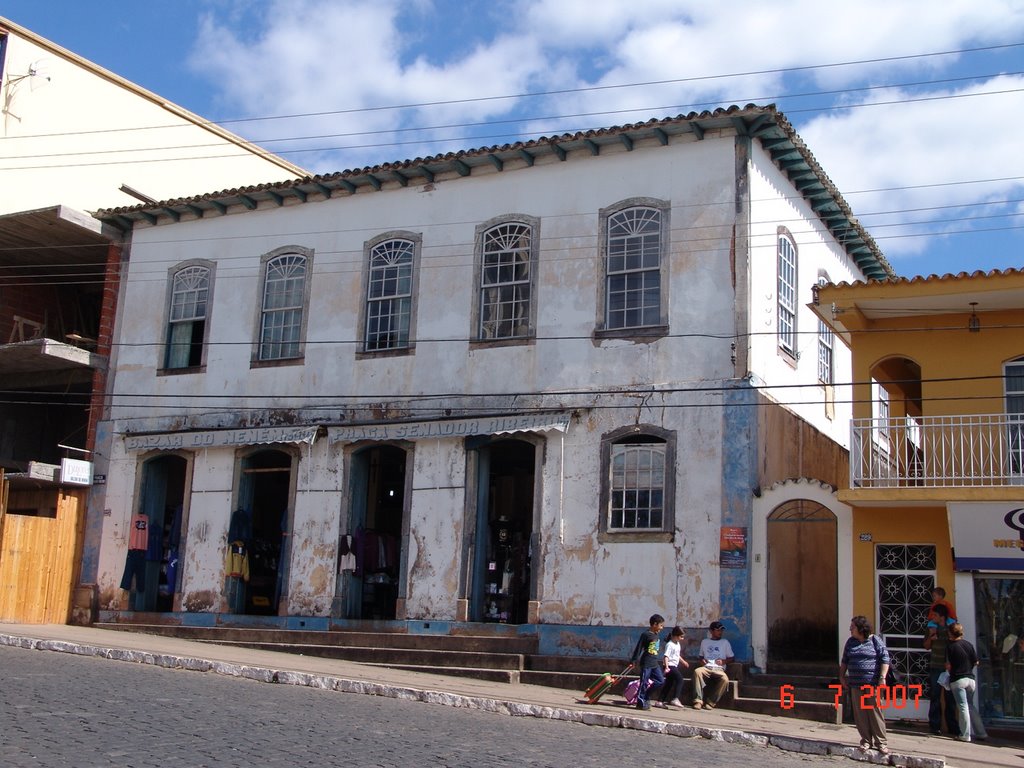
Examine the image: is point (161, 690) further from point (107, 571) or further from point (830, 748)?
point (107, 571)

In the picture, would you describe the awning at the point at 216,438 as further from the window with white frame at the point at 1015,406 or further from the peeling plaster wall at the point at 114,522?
the window with white frame at the point at 1015,406

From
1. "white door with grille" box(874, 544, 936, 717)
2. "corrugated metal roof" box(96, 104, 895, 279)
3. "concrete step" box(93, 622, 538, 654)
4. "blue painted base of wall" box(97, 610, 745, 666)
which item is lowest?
"concrete step" box(93, 622, 538, 654)

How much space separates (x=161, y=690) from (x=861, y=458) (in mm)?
9255

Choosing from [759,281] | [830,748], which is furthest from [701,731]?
[759,281]

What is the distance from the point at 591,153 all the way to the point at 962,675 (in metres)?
9.35

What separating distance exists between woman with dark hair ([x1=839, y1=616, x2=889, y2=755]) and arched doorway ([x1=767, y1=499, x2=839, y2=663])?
4.24m

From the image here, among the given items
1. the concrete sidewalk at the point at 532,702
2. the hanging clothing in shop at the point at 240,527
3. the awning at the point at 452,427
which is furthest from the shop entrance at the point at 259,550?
the concrete sidewalk at the point at 532,702

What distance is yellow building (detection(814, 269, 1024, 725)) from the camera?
50.0ft

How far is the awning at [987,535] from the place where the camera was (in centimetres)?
1505

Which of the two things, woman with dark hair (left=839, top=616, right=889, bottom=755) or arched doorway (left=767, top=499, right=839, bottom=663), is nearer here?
woman with dark hair (left=839, top=616, right=889, bottom=755)

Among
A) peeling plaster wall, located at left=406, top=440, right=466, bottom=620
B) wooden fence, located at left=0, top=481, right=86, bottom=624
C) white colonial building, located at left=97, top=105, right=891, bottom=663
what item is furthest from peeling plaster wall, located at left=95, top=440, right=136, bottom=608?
peeling plaster wall, located at left=406, top=440, right=466, bottom=620

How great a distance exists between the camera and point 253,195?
2192 cm
